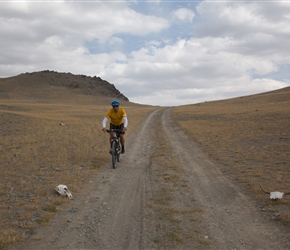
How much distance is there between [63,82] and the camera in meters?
133

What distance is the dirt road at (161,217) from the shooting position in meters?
5.68

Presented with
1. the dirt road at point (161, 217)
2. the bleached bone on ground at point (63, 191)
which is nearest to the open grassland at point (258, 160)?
the dirt road at point (161, 217)

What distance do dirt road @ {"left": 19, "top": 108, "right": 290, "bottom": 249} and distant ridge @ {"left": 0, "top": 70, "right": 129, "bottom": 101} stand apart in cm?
11547

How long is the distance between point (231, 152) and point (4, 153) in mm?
9801

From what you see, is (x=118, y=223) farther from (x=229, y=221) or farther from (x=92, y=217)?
(x=229, y=221)

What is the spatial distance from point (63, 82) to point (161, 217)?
13167 cm

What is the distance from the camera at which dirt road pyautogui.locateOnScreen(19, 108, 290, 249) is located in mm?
5676

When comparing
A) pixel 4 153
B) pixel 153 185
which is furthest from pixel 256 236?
pixel 4 153

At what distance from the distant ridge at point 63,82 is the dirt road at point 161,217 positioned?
4546 inches

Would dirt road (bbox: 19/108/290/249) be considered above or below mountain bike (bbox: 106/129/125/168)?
below

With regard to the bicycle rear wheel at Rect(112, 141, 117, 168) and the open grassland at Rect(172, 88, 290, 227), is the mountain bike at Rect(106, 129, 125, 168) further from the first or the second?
the open grassland at Rect(172, 88, 290, 227)

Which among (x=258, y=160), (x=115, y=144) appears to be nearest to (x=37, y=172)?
(x=115, y=144)

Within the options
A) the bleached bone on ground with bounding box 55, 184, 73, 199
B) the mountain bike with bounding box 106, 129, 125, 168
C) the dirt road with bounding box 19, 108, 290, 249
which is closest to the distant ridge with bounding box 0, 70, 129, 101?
the mountain bike with bounding box 106, 129, 125, 168

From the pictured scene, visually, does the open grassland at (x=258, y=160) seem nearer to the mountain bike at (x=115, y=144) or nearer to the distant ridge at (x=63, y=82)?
the mountain bike at (x=115, y=144)
